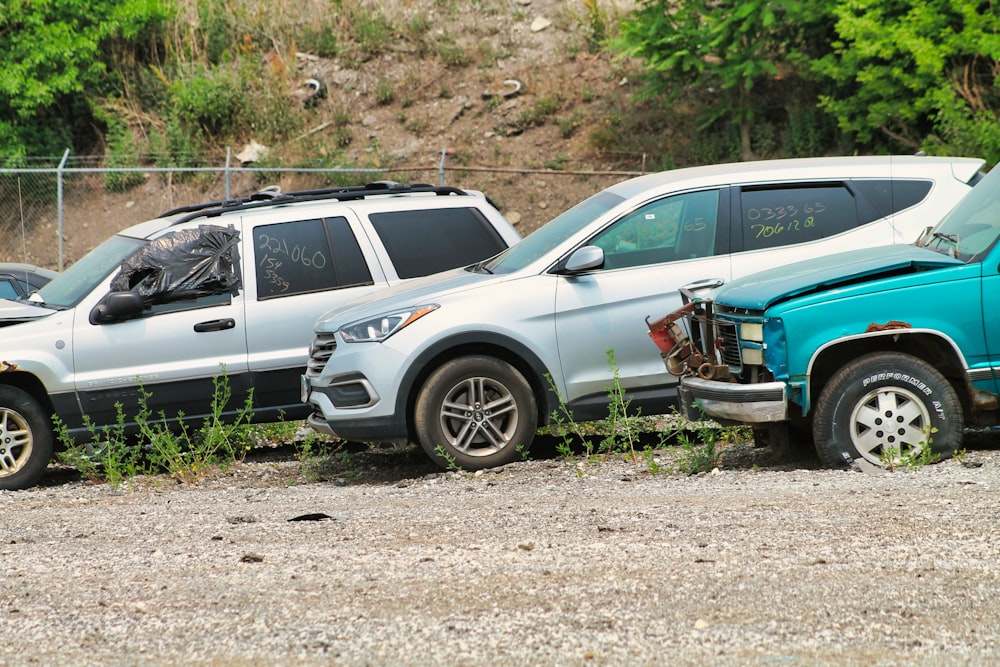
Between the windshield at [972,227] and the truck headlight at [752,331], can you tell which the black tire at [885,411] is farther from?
the windshield at [972,227]

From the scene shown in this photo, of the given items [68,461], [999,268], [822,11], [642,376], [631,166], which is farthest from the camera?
[631,166]

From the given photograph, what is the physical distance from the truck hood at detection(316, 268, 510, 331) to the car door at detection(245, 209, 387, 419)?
455 millimetres

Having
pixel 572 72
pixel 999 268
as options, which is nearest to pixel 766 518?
pixel 999 268

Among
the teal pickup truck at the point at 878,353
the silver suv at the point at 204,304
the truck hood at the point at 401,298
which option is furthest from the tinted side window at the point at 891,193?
the silver suv at the point at 204,304

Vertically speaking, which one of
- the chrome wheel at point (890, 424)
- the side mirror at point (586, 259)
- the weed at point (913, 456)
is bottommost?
the weed at point (913, 456)

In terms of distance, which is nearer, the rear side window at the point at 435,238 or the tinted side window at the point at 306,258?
the tinted side window at the point at 306,258

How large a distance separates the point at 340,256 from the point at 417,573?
469 cm

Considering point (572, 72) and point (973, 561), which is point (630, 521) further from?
point (572, 72)

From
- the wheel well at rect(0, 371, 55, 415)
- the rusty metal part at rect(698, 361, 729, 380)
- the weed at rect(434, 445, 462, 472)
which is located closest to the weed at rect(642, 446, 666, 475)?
the rusty metal part at rect(698, 361, 729, 380)

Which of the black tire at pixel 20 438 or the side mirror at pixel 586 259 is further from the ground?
the side mirror at pixel 586 259

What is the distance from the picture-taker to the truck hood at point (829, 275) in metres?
6.92

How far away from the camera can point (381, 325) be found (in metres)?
8.11

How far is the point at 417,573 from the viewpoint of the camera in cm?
506

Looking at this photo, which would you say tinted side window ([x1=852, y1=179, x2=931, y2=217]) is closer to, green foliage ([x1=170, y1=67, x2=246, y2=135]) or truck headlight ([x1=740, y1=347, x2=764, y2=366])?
truck headlight ([x1=740, y1=347, x2=764, y2=366])
